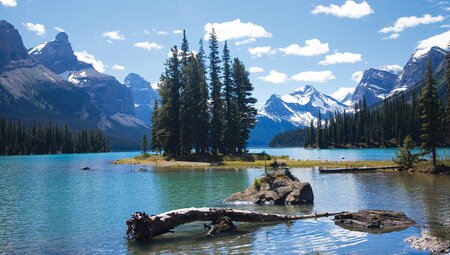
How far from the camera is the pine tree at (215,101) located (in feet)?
293

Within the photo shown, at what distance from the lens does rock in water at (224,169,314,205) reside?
31672 millimetres

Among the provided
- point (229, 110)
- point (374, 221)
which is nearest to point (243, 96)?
point (229, 110)

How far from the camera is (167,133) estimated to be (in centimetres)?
8969

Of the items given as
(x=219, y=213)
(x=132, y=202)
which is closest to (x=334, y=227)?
(x=219, y=213)

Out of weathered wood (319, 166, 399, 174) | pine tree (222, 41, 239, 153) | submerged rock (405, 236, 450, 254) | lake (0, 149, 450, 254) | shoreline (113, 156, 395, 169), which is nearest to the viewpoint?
submerged rock (405, 236, 450, 254)

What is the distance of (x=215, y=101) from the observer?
90625 millimetres

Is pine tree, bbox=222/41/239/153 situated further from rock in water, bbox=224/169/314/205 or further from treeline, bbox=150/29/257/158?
rock in water, bbox=224/169/314/205

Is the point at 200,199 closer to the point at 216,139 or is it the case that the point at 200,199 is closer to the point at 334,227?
the point at 334,227

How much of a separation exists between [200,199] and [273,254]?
1824cm

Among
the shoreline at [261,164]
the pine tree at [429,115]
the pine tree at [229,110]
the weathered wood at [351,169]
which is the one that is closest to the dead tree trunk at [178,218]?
the weathered wood at [351,169]

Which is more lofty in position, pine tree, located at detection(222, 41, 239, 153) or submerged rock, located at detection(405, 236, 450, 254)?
pine tree, located at detection(222, 41, 239, 153)

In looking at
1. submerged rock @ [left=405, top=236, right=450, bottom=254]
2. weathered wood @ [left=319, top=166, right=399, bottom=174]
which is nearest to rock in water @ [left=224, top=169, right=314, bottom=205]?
submerged rock @ [left=405, top=236, right=450, bottom=254]

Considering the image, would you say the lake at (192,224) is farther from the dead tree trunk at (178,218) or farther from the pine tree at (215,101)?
the pine tree at (215,101)

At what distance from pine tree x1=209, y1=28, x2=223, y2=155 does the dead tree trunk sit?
209 feet
